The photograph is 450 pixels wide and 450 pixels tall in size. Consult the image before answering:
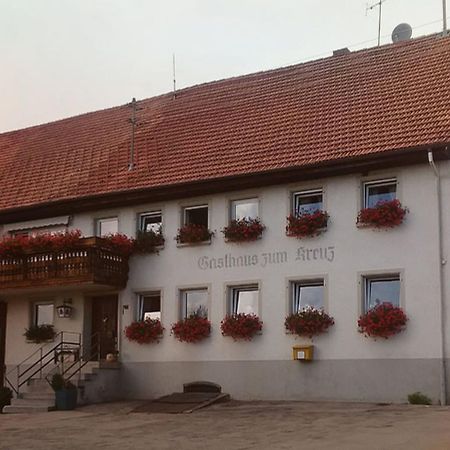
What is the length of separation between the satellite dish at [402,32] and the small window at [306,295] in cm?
1174

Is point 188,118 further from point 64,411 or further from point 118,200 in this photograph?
point 64,411

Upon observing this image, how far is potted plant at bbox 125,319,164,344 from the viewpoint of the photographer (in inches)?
926

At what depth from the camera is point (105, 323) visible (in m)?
25.0

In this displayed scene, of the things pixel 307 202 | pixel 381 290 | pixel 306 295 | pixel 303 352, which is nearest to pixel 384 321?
pixel 381 290

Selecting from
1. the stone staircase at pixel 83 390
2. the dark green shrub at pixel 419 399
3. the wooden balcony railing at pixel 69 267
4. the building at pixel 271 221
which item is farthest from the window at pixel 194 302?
the dark green shrub at pixel 419 399

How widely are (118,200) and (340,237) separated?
6.97 meters

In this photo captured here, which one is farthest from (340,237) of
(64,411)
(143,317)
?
(64,411)

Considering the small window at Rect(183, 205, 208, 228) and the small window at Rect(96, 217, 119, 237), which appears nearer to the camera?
the small window at Rect(183, 205, 208, 228)

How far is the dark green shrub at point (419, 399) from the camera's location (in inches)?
747

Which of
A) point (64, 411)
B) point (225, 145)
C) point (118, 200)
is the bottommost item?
point (64, 411)

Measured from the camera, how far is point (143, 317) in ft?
79.7

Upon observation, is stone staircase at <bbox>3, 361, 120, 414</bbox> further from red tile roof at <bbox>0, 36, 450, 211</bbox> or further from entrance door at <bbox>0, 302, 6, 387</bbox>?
red tile roof at <bbox>0, 36, 450, 211</bbox>

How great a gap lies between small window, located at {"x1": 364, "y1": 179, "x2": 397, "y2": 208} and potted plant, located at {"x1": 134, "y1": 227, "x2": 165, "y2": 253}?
606 cm

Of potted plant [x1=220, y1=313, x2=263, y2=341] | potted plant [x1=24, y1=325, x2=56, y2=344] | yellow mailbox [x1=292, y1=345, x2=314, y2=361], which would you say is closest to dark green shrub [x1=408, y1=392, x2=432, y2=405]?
yellow mailbox [x1=292, y1=345, x2=314, y2=361]
